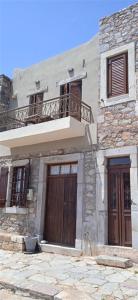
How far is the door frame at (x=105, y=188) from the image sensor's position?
6.43m

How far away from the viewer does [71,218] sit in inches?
308

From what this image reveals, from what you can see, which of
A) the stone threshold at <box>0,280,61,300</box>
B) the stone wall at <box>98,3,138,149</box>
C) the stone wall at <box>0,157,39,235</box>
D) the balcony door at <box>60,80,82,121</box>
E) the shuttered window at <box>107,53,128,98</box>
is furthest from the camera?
the stone wall at <box>0,157,39,235</box>

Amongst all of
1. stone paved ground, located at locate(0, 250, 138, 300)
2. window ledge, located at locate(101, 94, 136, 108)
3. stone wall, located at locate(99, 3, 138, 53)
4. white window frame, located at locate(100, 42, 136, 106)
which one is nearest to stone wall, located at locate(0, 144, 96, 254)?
stone paved ground, located at locate(0, 250, 138, 300)

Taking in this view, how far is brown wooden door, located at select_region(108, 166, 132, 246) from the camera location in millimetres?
6699

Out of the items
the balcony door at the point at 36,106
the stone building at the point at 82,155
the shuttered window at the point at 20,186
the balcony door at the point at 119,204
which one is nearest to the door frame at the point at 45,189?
the stone building at the point at 82,155

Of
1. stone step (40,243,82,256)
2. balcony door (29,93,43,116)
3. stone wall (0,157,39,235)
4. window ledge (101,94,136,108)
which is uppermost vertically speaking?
balcony door (29,93,43,116)

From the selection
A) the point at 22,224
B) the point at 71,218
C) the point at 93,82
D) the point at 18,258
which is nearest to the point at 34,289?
the point at 18,258

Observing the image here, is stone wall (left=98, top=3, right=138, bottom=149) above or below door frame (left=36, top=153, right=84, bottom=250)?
above

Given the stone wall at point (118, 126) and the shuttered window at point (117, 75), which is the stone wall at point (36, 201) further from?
the shuttered window at point (117, 75)

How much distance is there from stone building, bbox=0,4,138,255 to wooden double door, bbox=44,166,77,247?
0.03 m

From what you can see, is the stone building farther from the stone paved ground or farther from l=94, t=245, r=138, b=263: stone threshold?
the stone paved ground

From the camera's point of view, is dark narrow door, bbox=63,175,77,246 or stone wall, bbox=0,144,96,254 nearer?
stone wall, bbox=0,144,96,254

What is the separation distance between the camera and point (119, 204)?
693 cm

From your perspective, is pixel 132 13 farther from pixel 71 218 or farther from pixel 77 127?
pixel 71 218
